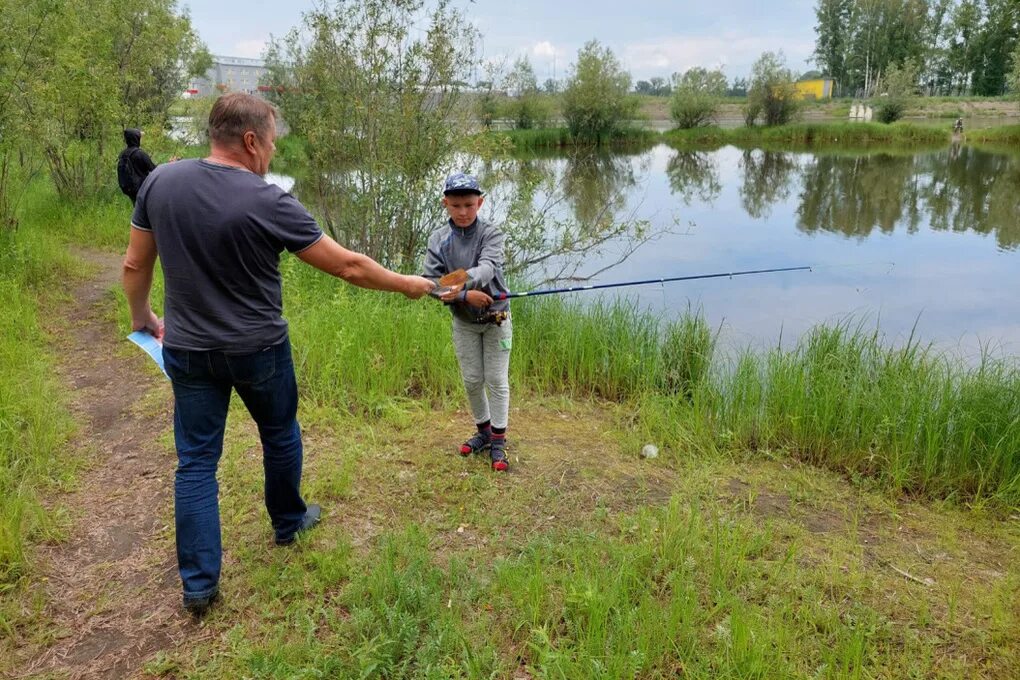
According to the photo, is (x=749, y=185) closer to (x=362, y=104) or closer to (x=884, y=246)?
(x=884, y=246)

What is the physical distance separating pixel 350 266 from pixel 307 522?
1201 mm

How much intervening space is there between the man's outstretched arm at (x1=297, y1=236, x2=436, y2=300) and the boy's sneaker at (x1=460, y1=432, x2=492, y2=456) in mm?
1293

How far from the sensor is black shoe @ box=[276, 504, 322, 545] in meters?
2.91

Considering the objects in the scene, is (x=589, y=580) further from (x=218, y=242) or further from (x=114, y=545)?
(x=114, y=545)

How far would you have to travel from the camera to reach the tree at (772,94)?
35.5 metres

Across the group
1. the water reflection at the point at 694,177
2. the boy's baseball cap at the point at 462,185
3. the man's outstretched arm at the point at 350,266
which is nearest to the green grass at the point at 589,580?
the man's outstretched arm at the point at 350,266

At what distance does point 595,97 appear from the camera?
31.1m

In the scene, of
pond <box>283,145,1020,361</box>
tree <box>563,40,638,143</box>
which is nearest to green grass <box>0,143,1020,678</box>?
pond <box>283,145,1020,361</box>

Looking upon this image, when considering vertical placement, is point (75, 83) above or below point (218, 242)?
above

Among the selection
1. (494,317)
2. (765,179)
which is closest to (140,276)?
(494,317)

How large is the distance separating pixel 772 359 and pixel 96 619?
4231mm

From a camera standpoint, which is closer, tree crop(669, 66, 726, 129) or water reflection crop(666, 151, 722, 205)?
water reflection crop(666, 151, 722, 205)

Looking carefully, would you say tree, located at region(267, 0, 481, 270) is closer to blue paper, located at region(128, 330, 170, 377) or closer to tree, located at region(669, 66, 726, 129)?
blue paper, located at region(128, 330, 170, 377)

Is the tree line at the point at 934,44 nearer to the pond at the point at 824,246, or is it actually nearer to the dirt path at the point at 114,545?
the pond at the point at 824,246
